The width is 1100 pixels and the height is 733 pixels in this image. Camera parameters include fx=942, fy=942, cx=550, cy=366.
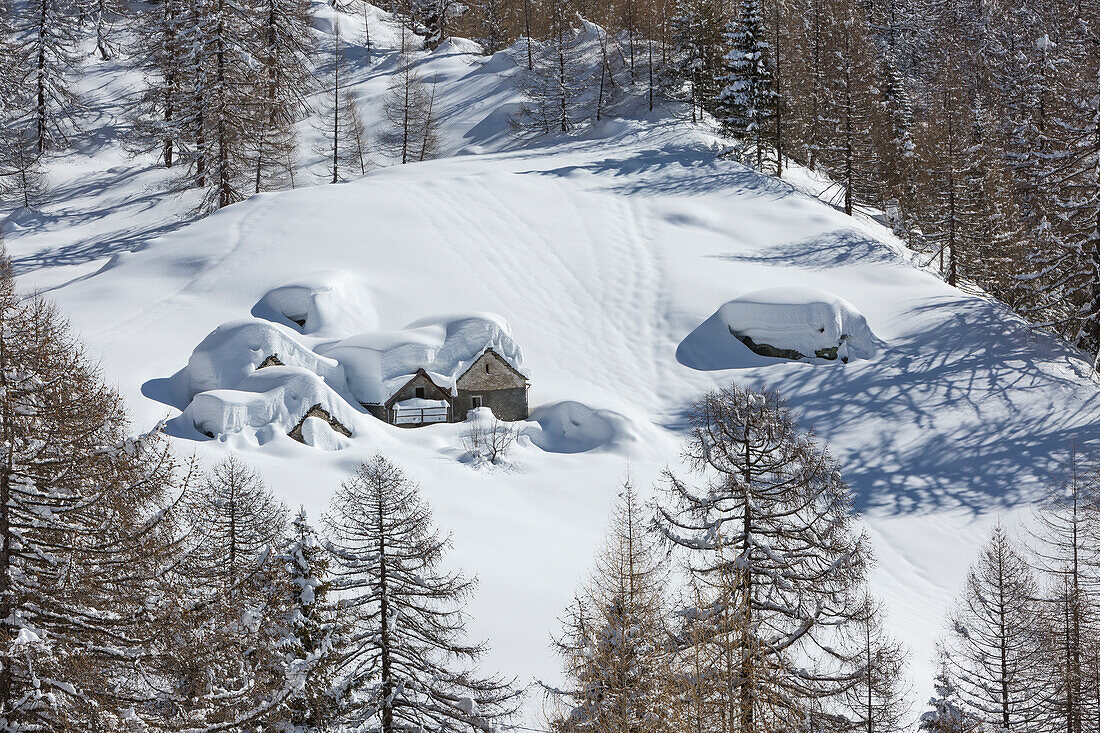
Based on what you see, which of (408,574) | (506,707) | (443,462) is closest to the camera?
(408,574)

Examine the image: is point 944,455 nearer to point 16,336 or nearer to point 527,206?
point 527,206

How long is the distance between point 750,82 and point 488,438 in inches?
1323

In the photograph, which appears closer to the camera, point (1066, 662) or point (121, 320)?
point (1066, 662)

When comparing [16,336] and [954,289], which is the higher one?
[16,336]

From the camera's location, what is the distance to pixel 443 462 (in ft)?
96.2

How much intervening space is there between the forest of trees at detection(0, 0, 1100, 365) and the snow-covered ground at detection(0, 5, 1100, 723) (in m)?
3.11

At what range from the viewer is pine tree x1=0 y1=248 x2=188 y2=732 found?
37.5ft

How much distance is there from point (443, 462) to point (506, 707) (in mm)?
11427

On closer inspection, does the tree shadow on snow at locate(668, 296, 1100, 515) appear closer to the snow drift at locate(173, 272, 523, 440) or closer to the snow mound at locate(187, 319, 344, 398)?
the snow drift at locate(173, 272, 523, 440)

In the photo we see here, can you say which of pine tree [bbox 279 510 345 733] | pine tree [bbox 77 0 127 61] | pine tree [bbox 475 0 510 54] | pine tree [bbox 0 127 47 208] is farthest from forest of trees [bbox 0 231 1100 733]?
pine tree [bbox 475 0 510 54]

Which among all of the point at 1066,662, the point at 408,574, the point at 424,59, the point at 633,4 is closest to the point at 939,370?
the point at 1066,662

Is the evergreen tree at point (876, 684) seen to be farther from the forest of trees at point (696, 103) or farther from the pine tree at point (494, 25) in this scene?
the pine tree at point (494, 25)

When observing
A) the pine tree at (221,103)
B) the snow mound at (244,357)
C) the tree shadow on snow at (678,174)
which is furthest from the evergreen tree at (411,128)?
the snow mound at (244,357)

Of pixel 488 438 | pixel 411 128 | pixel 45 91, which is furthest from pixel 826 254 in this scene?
pixel 45 91
